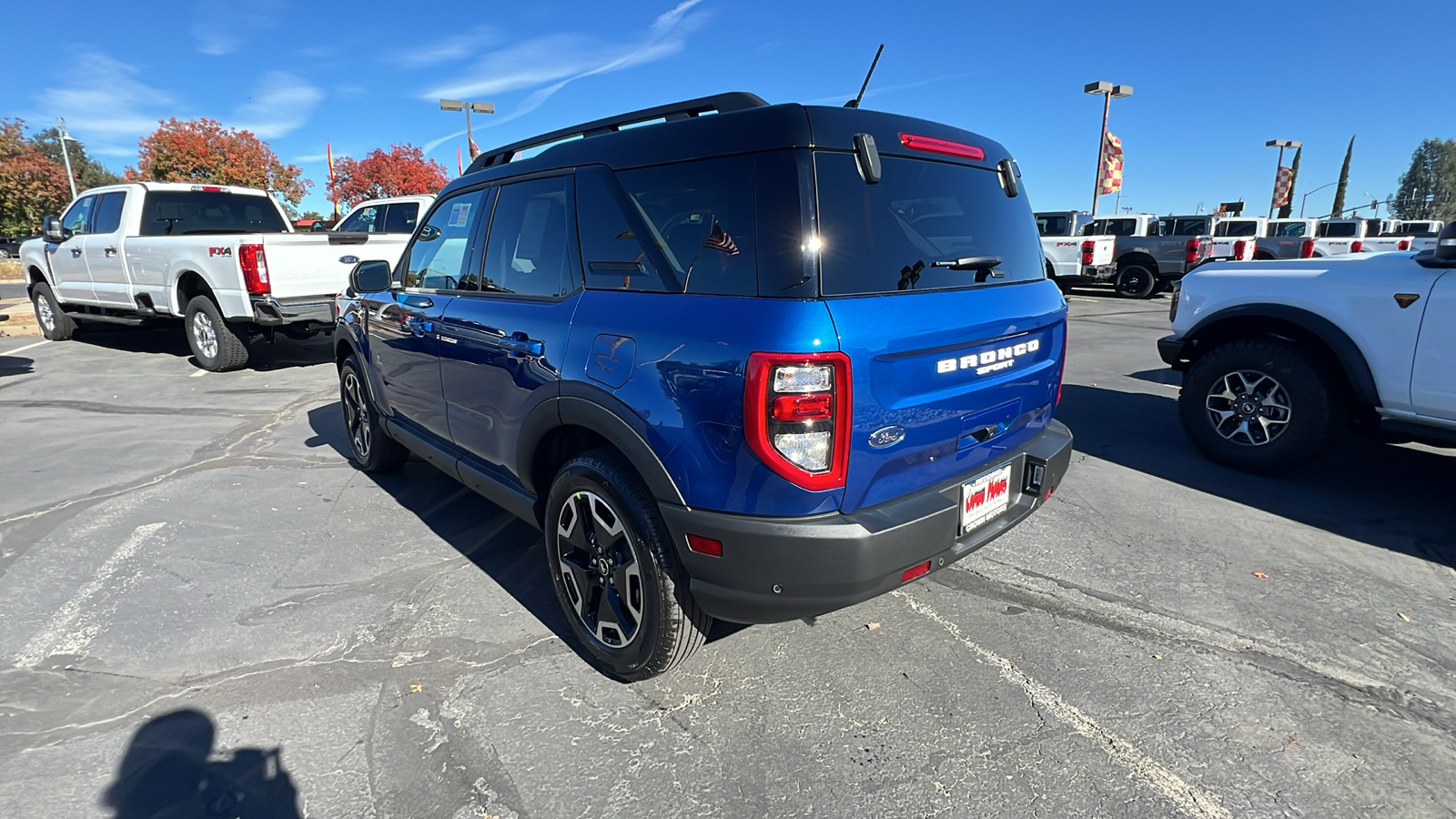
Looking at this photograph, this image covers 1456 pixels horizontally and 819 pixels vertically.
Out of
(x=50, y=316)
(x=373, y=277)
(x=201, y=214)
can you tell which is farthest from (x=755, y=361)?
(x=50, y=316)

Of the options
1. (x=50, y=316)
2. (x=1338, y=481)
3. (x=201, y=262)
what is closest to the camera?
(x=1338, y=481)

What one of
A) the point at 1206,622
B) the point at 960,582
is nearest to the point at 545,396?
the point at 960,582

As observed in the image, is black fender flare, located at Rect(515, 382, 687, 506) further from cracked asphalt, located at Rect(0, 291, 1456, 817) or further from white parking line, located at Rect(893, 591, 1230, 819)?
white parking line, located at Rect(893, 591, 1230, 819)

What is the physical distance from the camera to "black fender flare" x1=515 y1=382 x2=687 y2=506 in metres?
2.23

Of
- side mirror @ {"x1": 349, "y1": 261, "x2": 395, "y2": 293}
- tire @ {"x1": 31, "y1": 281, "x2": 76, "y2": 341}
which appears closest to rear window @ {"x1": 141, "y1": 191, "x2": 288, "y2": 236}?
tire @ {"x1": 31, "y1": 281, "x2": 76, "y2": 341}

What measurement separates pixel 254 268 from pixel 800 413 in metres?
7.46

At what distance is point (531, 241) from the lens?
9.79 feet

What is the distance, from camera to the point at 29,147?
4041 centimetres

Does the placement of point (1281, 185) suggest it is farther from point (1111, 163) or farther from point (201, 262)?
point (201, 262)

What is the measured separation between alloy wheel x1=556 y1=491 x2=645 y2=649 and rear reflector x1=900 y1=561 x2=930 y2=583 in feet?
2.77

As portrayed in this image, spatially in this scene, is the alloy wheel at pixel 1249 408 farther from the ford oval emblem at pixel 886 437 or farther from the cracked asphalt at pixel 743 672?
the ford oval emblem at pixel 886 437

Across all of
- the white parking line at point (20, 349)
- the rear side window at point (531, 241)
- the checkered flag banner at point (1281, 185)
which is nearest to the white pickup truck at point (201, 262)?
the white parking line at point (20, 349)

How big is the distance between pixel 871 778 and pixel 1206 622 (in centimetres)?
177

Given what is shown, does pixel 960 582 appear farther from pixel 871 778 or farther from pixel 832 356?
pixel 832 356
